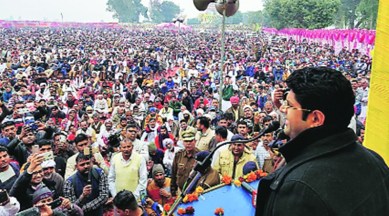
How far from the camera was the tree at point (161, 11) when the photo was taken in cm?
11056

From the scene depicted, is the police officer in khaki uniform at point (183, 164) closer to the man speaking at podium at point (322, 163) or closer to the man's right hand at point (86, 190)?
the man's right hand at point (86, 190)

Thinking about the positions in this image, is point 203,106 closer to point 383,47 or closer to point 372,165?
point 383,47

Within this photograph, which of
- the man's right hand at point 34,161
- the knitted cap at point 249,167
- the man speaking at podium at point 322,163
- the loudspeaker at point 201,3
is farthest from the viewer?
the loudspeaker at point 201,3

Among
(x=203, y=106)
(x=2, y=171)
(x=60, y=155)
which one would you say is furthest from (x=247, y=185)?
(x=203, y=106)

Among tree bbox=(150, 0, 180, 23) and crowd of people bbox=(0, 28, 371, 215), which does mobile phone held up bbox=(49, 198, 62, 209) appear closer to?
crowd of people bbox=(0, 28, 371, 215)

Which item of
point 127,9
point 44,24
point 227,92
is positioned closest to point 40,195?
point 227,92

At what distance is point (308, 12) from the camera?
4212cm

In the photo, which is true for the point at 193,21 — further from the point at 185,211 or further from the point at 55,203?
the point at 185,211

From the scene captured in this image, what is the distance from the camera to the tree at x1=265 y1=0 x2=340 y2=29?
41.7 metres

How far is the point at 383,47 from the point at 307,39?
31841mm

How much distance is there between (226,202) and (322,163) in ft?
4.60

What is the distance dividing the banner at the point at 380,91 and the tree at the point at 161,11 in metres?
111

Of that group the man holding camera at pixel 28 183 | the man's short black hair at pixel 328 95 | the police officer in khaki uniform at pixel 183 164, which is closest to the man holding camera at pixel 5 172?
the man holding camera at pixel 28 183

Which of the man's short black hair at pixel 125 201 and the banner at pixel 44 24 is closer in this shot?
the man's short black hair at pixel 125 201
